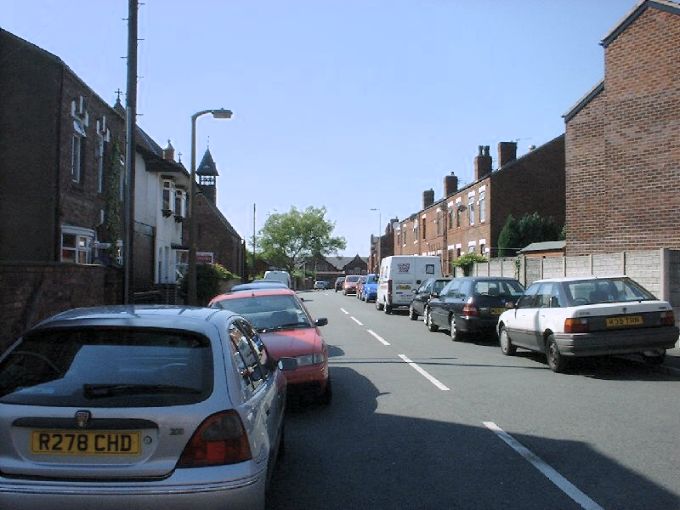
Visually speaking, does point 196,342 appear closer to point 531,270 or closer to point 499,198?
point 531,270

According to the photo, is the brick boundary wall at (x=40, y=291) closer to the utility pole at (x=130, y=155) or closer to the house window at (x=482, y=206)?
the utility pole at (x=130, y=155)

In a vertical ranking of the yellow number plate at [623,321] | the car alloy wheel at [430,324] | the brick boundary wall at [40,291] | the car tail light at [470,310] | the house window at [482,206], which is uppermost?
the house window at [482,206]

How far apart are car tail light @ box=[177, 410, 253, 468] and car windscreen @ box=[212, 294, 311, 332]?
Result: 5.13 metres

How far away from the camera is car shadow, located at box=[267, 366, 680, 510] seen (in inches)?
185

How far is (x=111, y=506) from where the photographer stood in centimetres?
328

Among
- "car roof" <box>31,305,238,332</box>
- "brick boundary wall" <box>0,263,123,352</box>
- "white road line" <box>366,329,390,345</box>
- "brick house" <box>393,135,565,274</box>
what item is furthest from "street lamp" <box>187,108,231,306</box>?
"brick house" <box>393,135,565,274</box>

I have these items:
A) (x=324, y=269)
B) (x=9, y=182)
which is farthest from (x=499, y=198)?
(x=324, y=269)

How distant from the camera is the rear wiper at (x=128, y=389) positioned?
353 centimetres

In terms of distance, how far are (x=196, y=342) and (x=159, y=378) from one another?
12.2 inches

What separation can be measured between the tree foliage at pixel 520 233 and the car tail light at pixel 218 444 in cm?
3147

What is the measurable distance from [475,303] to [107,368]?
12597 mm

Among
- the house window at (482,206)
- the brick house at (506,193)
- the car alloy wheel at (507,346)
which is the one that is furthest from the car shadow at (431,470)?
the house window at (482,206)

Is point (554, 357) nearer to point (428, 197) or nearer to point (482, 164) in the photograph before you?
point (482, 164)

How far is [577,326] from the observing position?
395 inches
